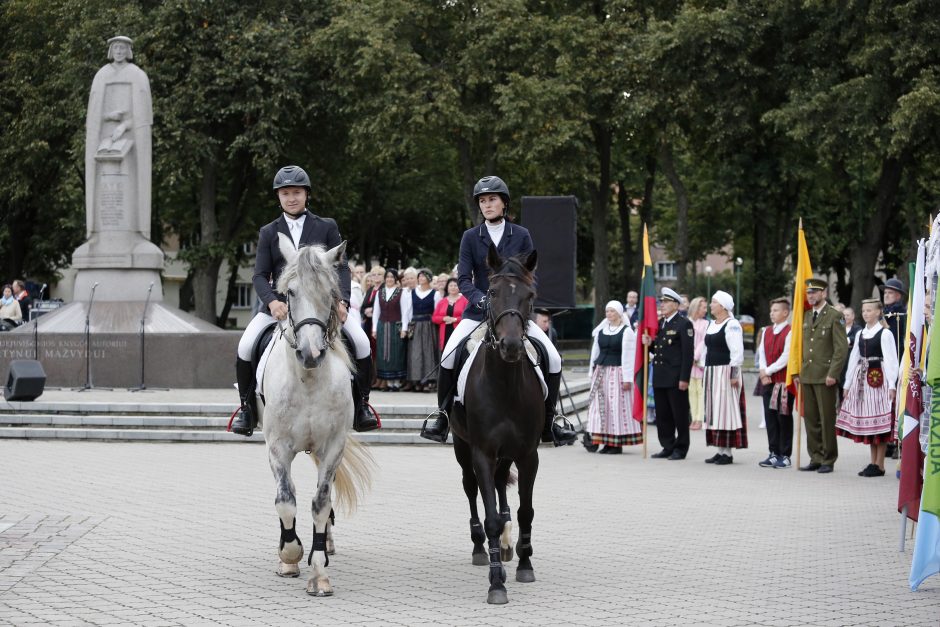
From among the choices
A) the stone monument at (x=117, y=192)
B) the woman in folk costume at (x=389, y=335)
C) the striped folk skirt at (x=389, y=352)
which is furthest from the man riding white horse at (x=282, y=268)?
the stone monument at (x=117, y=192)

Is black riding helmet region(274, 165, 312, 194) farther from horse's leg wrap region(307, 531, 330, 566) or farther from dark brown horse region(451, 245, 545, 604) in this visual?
horse's leg wrap region(307, 531, 330, 566)

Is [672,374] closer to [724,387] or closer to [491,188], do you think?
[724,387]

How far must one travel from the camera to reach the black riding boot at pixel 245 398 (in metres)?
9.42

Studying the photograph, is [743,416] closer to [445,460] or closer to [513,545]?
[445,460]

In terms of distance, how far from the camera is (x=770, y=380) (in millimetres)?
17000

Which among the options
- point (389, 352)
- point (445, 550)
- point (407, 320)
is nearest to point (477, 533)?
point (445, 550)

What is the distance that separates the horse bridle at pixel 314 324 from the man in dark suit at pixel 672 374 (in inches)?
372

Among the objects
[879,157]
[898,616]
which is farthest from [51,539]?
[879,157]

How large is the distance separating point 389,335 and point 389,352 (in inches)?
15.8

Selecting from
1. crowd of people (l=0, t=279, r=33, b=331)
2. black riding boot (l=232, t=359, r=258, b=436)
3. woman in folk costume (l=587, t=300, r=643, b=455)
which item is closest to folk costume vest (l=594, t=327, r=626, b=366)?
woman in folk costume (l=587, t=300, r=643, b=455)

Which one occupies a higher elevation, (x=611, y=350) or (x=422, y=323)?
(x=422, y=323)

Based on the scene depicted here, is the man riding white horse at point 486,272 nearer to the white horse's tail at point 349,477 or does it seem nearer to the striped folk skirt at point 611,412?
the white horse's tail at point 349,477

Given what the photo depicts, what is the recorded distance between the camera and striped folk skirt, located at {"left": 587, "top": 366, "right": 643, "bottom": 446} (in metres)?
18.1

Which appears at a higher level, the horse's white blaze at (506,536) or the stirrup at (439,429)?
the stirrup at (439,429)
